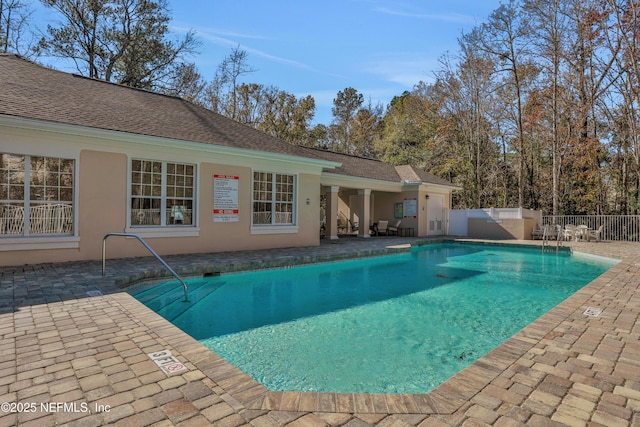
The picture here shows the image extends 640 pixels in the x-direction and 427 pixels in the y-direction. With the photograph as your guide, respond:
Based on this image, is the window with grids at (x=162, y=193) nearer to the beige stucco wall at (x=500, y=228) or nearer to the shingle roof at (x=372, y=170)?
the shingle roof at (x=372, y=170)

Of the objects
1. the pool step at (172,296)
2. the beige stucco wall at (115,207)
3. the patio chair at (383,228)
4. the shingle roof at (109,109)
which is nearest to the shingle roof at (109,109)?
the shingle roof at (109,109)

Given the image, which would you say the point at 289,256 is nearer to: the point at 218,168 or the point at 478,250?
the point at 218,168

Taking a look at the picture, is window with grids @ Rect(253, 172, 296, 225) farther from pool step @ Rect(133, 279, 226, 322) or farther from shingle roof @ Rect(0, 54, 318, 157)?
pool step @ Rect(133, 279, 226, 322)

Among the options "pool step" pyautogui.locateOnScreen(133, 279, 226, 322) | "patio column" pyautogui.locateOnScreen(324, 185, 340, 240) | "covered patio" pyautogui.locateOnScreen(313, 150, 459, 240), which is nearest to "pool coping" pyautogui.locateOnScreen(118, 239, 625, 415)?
"pool step" pyautogui.locateOnScreen(133, 279, 226, 322)

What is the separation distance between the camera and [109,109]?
972cm

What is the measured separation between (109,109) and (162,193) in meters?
2.68

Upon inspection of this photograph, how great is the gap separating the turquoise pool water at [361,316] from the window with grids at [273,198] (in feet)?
8.81

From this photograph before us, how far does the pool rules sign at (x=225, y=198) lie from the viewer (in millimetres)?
10750

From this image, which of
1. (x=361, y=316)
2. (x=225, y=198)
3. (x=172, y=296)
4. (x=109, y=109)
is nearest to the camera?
(x=361, y=316)

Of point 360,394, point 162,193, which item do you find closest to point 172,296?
point 162,193

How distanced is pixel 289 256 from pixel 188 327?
495cm

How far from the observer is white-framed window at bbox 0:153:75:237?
7785mm

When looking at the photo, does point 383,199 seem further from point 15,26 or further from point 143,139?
point 15,26

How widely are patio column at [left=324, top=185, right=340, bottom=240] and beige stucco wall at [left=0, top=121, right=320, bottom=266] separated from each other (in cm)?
385
